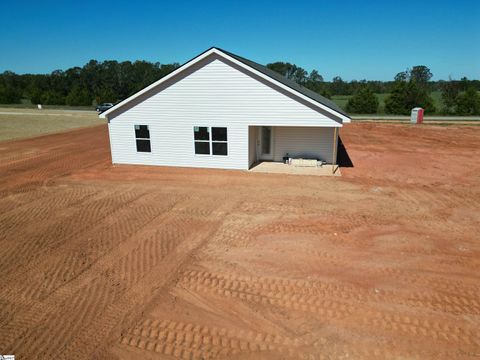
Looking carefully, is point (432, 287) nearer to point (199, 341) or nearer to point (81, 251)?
point (199, 341)

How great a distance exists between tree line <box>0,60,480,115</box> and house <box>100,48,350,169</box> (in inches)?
1397

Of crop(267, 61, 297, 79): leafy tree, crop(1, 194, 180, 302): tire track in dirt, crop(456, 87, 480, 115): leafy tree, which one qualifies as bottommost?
crop(1, 194, 180, 302): tire track in dirt

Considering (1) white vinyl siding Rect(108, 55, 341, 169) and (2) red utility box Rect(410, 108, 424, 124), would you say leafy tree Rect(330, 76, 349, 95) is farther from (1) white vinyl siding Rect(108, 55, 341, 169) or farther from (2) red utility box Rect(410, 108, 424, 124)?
(1) white vinyl siding Rect(108, 55, 341, 169)

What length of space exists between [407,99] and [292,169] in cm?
3735

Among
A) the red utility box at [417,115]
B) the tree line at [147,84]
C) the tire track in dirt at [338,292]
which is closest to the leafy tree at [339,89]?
the tree line at [147,84]

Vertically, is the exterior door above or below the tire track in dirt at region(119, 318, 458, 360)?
above

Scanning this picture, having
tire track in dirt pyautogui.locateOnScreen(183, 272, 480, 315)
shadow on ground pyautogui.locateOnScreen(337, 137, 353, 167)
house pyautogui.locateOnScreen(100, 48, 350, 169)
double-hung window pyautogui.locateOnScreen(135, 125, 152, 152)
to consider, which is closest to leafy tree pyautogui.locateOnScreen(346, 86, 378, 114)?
shadow on ground pyautogui.locateOnScreen(337, 137, 353, 167)

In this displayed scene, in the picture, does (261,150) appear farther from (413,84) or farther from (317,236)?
(413,84)

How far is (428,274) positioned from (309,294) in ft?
8.90

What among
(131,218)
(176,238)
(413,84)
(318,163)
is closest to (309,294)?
(176,238)

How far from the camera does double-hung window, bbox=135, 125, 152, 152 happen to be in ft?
53.7

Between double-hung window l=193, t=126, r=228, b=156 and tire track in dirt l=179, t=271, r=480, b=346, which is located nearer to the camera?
tire track in dirt l=179, t=271, r=480, b=346

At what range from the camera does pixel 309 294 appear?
19.8ft

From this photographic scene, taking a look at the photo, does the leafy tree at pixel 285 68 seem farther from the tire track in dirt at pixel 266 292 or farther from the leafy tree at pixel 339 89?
the tire track in dirt at pixel 266 292
